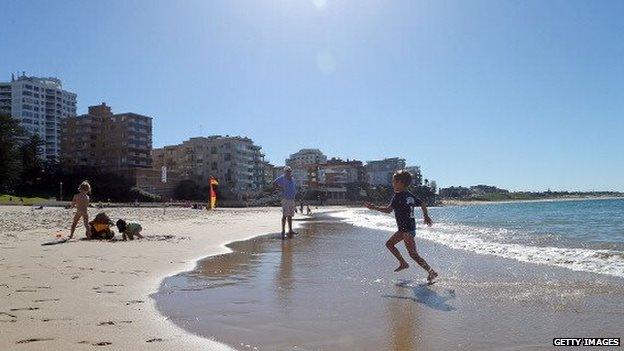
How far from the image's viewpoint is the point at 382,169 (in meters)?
177

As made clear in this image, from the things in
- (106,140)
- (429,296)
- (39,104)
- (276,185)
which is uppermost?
(39,104)

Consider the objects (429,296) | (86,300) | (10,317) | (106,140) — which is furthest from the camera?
(106,140)

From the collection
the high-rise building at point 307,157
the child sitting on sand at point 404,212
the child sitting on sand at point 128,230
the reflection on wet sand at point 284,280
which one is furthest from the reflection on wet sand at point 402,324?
the high-rise building at point 307,157

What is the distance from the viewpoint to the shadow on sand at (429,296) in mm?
4688

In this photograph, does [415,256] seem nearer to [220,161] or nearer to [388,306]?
[388,306]

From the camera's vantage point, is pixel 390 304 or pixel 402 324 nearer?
pixel 402 324

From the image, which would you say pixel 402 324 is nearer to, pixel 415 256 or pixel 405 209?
pixel 415 256

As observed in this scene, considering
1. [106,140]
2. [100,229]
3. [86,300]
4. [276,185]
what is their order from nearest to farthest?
[86,300] < [100,229] < [276,185] < [106,140]

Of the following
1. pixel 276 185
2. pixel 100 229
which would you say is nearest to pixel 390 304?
pixel 276 185

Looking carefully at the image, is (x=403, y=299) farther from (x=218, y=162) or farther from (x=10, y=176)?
(x=218, y=162)

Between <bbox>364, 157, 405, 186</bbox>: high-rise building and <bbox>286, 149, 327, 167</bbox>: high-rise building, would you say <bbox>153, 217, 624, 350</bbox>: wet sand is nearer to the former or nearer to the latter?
<bbox>364, 157, 405, 186</bbox>: high-rise building

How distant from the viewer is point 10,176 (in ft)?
225

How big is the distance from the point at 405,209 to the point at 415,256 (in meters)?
0.68

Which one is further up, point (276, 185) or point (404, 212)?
point (276, 185)
